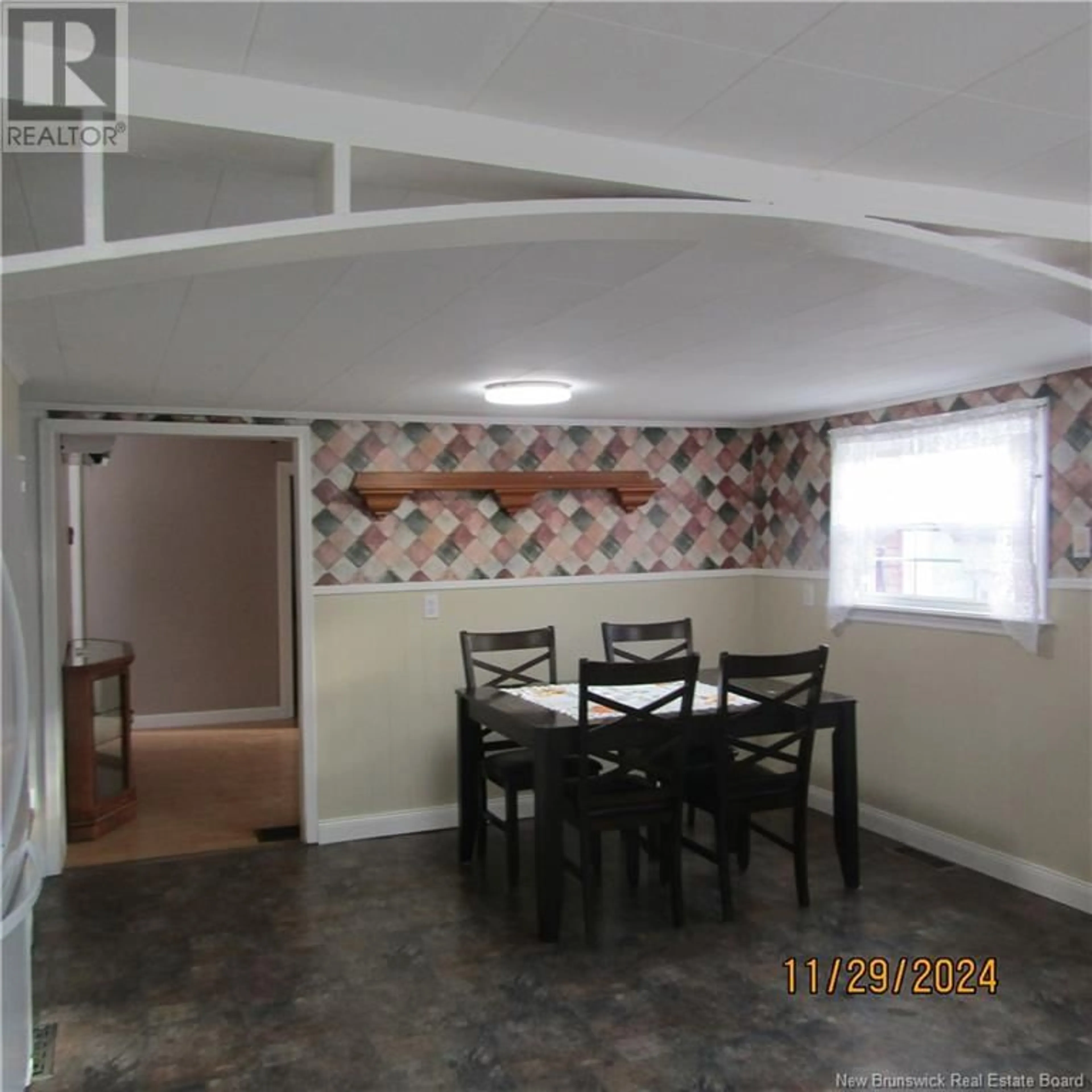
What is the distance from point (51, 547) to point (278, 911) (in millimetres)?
1843

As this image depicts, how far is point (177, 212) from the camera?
194cm

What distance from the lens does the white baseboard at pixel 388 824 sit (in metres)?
4.65

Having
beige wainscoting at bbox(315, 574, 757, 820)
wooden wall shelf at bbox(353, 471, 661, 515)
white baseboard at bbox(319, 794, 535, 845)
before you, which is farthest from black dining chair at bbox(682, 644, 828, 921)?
wooden wall shelf at bbox(353, 471, 661, 515)

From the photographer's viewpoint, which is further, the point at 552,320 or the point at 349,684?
the point at 349,684

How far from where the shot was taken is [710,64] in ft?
4.65

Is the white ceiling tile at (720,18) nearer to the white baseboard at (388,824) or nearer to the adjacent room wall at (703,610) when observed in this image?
the adjacent room wall at (703,610)

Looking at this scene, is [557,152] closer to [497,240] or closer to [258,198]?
[497,240]

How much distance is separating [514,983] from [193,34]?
2782 mm

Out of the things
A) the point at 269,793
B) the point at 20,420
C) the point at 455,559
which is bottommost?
the point at 269,793

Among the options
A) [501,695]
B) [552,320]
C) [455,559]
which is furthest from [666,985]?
[455,559]

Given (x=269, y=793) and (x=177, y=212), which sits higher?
(x=177, y=212)

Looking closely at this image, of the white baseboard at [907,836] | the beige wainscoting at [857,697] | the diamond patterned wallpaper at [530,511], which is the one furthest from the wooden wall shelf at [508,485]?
the white baseboard at [907,836]

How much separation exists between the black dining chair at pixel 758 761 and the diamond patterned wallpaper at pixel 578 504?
4.80 feet

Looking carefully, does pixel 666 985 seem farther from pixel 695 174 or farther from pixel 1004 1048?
pixel 695 174
